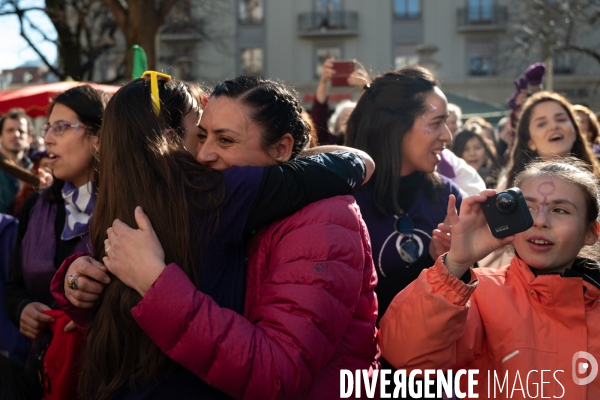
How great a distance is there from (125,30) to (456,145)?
5144mm

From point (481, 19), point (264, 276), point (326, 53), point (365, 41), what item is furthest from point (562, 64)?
point (264, 276)

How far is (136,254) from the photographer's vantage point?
6.02 feet

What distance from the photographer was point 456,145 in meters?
7.11

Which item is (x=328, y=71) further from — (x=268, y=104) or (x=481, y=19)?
(x=481, y=19)

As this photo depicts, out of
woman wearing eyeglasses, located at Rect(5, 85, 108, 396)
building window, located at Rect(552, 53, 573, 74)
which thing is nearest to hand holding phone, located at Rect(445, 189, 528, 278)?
woman wearing eyeglasses, located at Rect(5, 85, 108, 396)

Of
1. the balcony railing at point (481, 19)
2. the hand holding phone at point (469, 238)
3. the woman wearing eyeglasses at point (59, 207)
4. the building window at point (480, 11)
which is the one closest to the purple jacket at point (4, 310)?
the woman wearing eyeglasses at point (59, 207)

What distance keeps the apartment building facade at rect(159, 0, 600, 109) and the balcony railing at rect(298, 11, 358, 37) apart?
5cm

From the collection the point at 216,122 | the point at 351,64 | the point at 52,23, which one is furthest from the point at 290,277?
the point at 52,23

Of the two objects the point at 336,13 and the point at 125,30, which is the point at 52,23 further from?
the point at 336,13

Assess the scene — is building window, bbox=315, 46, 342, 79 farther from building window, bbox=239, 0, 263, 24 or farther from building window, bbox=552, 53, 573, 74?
building window, bbox=552, 53, 573, 74

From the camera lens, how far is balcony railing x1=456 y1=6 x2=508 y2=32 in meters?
32.2

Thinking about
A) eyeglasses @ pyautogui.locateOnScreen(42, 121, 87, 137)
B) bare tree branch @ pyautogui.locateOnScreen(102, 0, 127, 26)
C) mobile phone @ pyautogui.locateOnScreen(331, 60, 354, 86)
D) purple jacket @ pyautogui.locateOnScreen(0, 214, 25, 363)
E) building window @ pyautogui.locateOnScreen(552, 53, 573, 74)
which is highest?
bare tree branch @ pyautogui.locateOnScreen(102, 0, 127, 26)

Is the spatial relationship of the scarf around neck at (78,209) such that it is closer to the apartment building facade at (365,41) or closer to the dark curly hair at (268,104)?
the dark curly hair at (268,104)

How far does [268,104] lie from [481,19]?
32996 mm
